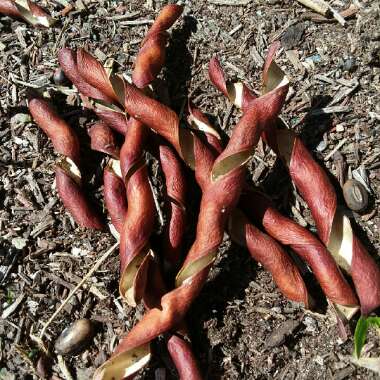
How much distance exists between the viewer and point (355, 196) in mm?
2205

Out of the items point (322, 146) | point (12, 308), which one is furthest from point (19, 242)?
point (322, 146)

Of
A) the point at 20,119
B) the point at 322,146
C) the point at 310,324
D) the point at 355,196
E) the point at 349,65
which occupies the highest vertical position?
the point at 20,119

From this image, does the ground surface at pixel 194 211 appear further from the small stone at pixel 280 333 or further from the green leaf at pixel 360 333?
the green leaf at pixel 360 333

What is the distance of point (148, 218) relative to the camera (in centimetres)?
208

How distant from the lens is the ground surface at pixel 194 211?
2.06 metres

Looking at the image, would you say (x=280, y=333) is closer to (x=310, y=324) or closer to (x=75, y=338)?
(x=310, y=324)

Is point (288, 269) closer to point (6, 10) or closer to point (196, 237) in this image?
point (196, 237)

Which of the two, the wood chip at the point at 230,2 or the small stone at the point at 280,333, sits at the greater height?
the wood chip at the point at 230,2

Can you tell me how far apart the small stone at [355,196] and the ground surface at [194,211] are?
0.05 metres

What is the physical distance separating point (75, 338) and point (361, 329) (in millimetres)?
878

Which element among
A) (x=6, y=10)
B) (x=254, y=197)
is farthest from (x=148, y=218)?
(x=6, y=10)

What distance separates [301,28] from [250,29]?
0.66 ft

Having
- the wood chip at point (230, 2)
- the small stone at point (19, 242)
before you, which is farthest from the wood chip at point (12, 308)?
the wood chip at point (230, 2)

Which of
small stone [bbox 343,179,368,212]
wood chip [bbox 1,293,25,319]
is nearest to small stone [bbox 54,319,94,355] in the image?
wood chip [bbox 1,293,25,319]
